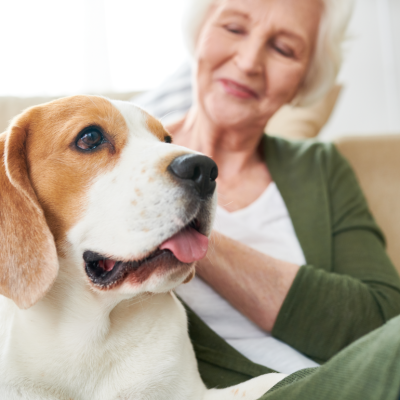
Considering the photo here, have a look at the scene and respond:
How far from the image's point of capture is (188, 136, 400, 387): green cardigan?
998mm

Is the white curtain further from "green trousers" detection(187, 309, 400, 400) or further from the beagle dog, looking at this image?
"green trousers" detection(187, 309, 400, 400)

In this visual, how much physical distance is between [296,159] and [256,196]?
216 mm

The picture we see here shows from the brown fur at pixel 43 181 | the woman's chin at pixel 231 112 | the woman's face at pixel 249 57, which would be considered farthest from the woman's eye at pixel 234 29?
the brown fur at pixel 43 181

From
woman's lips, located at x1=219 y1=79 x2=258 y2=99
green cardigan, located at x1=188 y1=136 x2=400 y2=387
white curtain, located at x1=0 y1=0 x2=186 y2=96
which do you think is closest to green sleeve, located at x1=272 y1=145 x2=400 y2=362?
green cardigan, located at x1=188 y1=136 x2=400 y2=387

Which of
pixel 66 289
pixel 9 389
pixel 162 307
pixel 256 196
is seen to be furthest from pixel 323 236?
pixel 9 389

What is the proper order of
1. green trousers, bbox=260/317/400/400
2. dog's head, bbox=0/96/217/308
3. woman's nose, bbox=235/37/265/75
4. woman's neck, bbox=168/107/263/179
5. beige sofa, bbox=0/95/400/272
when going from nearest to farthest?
green trousers, bbox=260/317/400/400 < dog's head, bbox=0/96/217/308 < woman's nose, bbox=235/37/265/75 < woman's neck, bbox=168/107/263/179 < beige sofa, bbox=0/95/400/272

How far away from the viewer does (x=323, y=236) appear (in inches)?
49.6

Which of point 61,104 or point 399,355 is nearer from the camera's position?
point 399,355

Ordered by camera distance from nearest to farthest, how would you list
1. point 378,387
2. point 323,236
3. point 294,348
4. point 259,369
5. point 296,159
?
point 378,387 → point 259,369 → point 294,348 → point 323,236 → point 296,159

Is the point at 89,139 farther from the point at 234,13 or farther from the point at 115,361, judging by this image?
the point at 234,13

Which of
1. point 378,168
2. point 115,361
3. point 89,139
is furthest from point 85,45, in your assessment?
point 115,361

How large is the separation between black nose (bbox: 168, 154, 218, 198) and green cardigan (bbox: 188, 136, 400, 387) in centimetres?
42

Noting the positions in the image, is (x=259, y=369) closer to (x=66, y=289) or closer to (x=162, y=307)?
(x=162, y=307)

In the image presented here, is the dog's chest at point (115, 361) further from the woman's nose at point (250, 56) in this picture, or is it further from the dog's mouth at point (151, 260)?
the woman's nose at point (250, 56)
